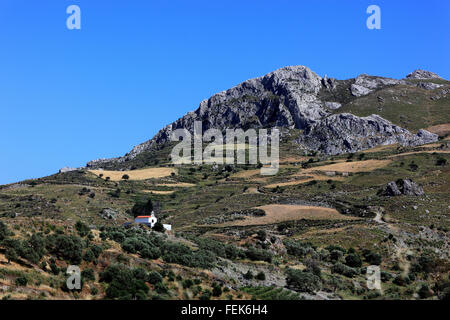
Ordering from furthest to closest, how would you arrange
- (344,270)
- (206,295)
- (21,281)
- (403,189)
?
(403,189) → (344,270) → (206,295) → (21,281)

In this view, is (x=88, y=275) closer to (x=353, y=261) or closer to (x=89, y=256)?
(x=89, y=256)

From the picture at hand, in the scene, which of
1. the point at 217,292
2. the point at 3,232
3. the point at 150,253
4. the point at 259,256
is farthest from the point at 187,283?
the point at 259,256

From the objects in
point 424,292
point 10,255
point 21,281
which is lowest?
point 424,292

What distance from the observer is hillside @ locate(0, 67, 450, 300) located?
43.4 m

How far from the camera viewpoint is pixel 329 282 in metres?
57.7

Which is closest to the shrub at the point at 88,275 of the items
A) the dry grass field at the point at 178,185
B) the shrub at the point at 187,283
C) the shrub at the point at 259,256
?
the shrub at the point at 187,283

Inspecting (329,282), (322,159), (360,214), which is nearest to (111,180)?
(322,159)

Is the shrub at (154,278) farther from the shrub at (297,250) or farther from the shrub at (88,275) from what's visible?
the shrub at (297,250)

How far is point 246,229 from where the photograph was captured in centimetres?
9919

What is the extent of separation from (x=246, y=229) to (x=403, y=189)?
4267cm

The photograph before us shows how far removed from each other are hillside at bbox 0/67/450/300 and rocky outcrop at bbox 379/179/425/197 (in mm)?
272

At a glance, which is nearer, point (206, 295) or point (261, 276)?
point (206, 295)

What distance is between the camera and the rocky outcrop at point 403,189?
114m

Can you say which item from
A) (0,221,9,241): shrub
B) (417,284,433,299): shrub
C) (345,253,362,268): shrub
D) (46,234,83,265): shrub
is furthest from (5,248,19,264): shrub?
(345,253,362,268): shrub
